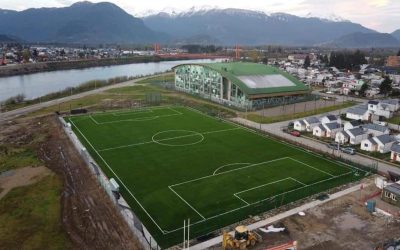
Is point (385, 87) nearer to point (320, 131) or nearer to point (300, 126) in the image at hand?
point (300, 126)

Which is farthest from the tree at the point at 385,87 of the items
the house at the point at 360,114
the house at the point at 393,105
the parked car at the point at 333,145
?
the parked car at the point at 333,145

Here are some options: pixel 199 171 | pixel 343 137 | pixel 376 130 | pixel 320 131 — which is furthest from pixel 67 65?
pixel 376 130

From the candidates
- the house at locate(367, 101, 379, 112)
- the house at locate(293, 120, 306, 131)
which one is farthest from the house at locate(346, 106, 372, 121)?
the house at locate(293, 120, 306, 131)

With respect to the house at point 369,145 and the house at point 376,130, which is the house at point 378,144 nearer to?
the house at point 369,145

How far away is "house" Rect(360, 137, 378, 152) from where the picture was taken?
39156 mm

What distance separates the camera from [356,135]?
41.5 metres

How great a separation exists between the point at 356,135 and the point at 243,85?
77.6 feet

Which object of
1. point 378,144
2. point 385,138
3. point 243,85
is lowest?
point 378,144

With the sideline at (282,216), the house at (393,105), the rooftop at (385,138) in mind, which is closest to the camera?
the sideline at (282,216)

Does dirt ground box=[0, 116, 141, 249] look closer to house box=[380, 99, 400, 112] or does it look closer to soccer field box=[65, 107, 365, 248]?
soccer field box=[65, 107, 365, 248]

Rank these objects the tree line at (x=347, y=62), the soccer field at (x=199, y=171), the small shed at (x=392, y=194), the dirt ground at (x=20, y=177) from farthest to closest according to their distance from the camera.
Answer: the tree line at (x=347, y=62), the dirt ground at (x=20, y=177), the small shed at (x=392, y=194), the soccer field at (x=199, y=171)

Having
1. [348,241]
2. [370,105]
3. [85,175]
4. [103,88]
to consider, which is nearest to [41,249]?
[85,175]

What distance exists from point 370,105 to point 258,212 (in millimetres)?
38540

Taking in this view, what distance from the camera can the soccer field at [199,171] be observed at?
2545 cm
